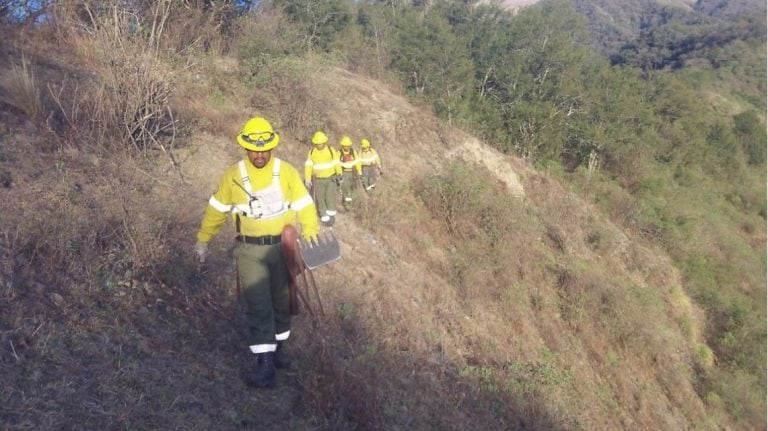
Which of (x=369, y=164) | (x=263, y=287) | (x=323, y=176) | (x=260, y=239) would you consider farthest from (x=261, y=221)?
(x=369, y=164)

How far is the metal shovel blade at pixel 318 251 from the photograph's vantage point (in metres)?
3.53

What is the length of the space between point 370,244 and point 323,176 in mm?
1370

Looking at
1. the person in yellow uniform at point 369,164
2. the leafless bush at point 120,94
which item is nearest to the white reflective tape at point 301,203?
the leafless bush at point 120,94

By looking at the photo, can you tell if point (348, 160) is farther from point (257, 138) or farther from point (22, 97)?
point (257, 138)

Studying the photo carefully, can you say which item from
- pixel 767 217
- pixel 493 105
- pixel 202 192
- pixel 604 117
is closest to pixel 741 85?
pixel 767 217

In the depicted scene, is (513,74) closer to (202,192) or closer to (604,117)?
(604,117)

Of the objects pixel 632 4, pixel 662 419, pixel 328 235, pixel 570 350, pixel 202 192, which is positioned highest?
pixel 328 235

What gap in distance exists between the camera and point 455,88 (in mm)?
18359

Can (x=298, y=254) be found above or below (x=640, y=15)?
above

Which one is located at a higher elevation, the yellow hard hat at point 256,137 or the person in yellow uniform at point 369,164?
the yellow hard hat at point 256,137

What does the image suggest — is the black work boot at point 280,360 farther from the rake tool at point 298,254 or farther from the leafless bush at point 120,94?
the leafless bush at point 120,94

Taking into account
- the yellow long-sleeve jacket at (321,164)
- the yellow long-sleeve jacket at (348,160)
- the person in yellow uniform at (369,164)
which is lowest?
the person in yellow uniform at (369,164)

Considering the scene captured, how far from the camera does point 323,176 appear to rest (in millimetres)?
7520

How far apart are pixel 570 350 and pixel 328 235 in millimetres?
6994
